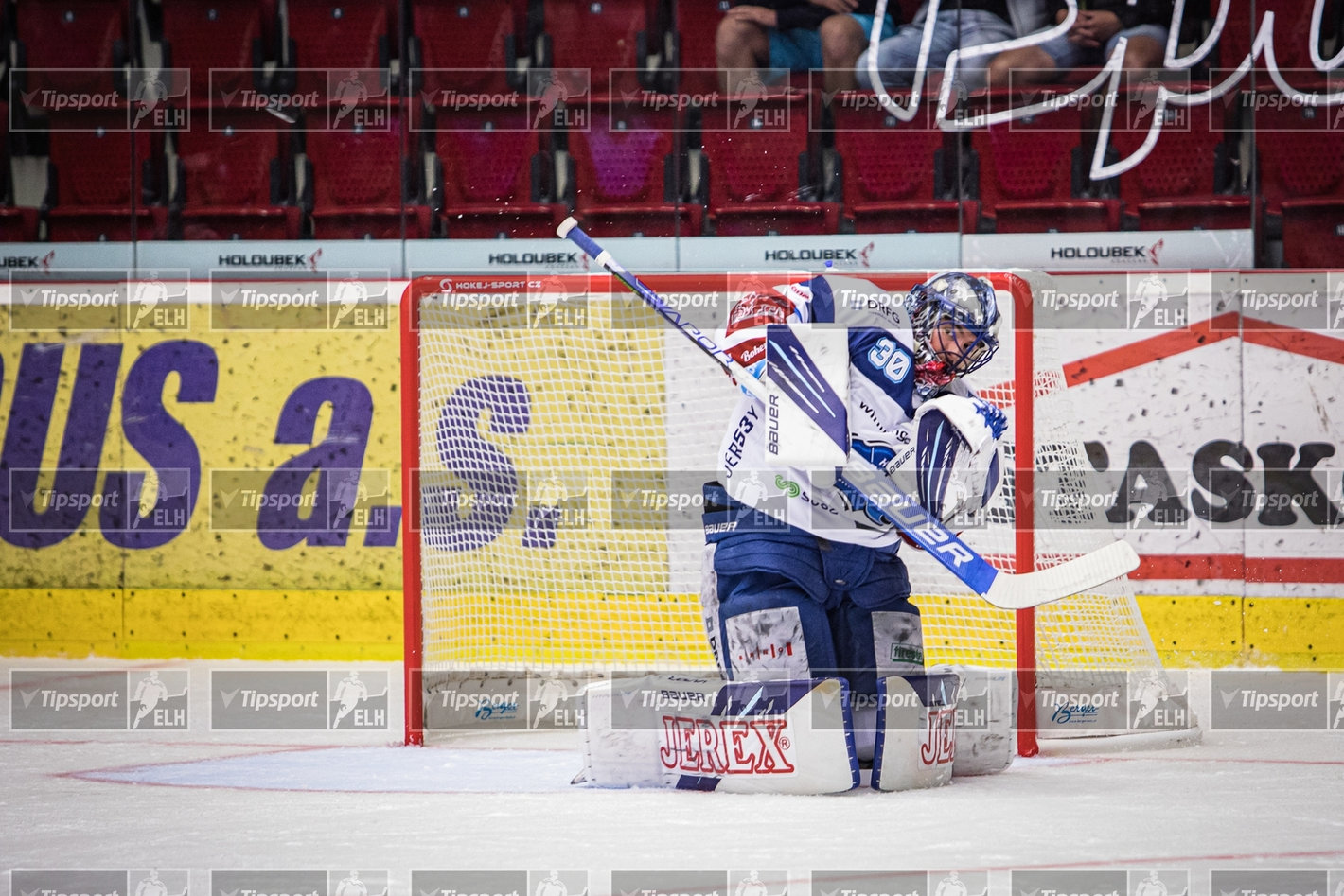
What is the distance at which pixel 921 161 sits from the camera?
6.12 meters

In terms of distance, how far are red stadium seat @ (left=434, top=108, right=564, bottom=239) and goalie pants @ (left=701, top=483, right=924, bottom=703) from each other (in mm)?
3362

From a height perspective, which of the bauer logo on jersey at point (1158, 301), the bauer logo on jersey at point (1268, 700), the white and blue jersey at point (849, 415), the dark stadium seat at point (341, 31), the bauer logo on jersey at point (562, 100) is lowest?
the bauer logo on jersey at point (1268, 700)

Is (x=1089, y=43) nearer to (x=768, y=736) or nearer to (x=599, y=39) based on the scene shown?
(x=599, y=39)

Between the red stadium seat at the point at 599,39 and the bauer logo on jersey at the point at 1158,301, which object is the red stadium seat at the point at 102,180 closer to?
the red stadium seat at the point at 599,39

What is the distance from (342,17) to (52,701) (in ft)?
11.0

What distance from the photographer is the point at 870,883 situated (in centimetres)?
208

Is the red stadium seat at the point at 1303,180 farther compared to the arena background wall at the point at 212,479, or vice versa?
the red stadium seat at the point at 1303,180

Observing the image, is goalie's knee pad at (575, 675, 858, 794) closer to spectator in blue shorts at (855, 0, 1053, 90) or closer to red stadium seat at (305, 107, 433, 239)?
red stadium seat at (305, 107, 433, 239)

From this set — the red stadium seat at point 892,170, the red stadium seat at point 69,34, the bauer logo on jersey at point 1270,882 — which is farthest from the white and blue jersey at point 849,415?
the red stadium seat at point 69,34

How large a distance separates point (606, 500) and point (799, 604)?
5.89 feet

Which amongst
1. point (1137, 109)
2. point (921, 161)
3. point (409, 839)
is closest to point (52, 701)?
point (409, 839)

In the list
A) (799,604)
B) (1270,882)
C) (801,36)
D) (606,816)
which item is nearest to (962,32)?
(801,36)

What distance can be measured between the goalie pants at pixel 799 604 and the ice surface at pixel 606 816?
0.26m

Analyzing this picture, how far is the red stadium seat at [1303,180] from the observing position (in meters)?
5.75
